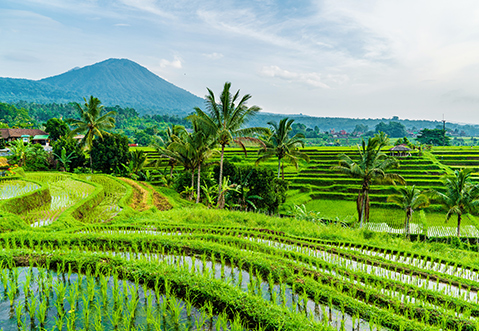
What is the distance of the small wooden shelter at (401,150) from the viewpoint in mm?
32678

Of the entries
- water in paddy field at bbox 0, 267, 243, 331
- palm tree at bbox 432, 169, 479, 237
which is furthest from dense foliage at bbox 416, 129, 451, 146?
water in paddy field at bbox 0, 267, 243, 331

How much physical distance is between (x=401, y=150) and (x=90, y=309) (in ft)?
117

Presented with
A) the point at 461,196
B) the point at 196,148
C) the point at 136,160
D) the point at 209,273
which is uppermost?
the point at 196,148

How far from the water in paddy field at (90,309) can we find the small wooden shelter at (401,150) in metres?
34.8

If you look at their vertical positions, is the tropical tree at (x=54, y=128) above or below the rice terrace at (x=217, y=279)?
above

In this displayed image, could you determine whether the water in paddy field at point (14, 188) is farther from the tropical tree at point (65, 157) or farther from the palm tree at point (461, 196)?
the palm tree at point (461, 196)

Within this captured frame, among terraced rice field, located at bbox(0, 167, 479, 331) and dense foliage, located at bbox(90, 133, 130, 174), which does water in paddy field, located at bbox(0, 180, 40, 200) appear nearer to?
terraced rice field, located at bbox(0, 167, 479, 331)

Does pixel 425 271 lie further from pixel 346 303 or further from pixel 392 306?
pixel 346 303

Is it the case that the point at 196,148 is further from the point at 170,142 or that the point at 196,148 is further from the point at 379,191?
the point at 379,191

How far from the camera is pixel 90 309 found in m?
3.77

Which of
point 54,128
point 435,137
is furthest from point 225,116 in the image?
point 435,137

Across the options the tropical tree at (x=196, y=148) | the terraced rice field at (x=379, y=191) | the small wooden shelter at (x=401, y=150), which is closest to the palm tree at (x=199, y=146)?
A: the tropical tree at (x=196, y=148)

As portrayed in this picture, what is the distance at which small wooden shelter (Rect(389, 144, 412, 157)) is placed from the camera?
3268 cm

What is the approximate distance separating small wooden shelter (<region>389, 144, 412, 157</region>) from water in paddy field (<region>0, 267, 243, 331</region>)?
34768mm
